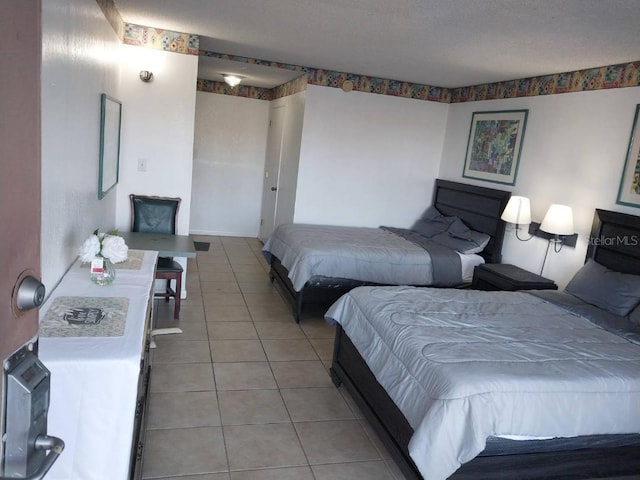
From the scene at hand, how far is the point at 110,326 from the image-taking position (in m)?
1.85

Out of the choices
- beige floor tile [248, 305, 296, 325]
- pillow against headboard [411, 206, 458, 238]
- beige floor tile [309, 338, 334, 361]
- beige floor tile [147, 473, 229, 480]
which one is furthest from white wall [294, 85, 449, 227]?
beige floor tile [147, 473, 229, 480]

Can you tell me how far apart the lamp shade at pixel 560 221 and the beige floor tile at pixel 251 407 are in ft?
8.00

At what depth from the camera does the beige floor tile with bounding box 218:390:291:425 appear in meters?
2.78

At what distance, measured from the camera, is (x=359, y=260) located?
4375 mm

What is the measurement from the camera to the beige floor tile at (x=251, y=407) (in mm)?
2775

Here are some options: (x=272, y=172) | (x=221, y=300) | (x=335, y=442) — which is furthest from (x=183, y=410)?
(x=272, y=172)

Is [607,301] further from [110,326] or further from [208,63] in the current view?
[208,63]

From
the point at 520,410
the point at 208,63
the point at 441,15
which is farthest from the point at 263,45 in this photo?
the point at 520,410

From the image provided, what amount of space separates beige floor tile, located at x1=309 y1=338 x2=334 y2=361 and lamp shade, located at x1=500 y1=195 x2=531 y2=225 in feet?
6.24

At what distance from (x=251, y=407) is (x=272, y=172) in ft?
15.3

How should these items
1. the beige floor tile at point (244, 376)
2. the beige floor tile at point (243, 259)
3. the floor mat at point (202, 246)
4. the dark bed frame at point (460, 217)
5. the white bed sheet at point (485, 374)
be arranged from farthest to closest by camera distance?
the floor mat at point (202, 246)
the beige floor tile at point (243, 259)
the dark bed frame at point (460, 217)
the beige floor tile at point (244, 376)
the white bed sheet at point (485, 374)

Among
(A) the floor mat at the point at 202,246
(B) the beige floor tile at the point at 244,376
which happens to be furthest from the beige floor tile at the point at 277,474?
(A) the floor mat at the point at 202,246

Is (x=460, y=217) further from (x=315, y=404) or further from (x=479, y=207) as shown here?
(x=315, y=404)

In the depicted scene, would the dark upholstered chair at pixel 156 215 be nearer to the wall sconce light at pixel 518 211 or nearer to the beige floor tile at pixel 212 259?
the beige floor tile at pixel 212 259
